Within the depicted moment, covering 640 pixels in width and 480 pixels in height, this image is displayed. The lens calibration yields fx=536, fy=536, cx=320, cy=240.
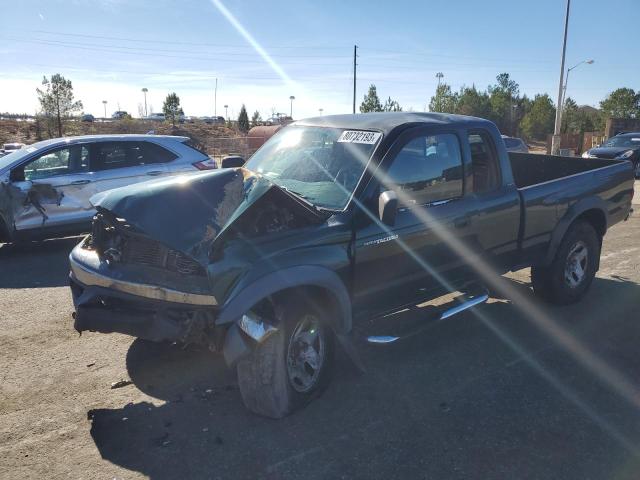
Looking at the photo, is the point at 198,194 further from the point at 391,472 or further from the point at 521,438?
the point at 521,438

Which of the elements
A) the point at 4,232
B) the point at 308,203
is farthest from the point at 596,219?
the point at 4,232

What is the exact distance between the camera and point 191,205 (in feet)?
11.0

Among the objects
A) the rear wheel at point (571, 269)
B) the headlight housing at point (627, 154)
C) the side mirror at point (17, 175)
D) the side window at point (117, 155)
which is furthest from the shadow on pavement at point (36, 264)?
the headlight housing at point (627, 154)

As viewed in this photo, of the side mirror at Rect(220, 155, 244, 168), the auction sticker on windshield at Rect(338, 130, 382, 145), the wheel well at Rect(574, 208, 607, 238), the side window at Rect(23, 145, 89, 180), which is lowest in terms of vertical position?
the wheel well at Rect(574, 208, 607, 238)

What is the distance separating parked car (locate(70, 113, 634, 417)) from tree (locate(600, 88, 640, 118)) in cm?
5630

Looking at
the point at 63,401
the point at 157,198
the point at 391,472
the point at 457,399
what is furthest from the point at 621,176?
the point at 63,401

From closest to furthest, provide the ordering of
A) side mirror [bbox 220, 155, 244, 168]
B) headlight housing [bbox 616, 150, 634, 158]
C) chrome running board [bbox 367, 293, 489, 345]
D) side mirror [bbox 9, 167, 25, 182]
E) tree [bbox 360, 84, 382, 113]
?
chrome running board [bbox 367, 293, 489, 345] < side mirror [bbox 220, 155, 244, 168] < side mirror [bbox 9, 167, 25, 182] < headlight housing [bbox 616, 150, 634, 158] < tree [bbox 360, 84, 382, 113]

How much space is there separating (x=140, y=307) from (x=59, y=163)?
5.65 metres

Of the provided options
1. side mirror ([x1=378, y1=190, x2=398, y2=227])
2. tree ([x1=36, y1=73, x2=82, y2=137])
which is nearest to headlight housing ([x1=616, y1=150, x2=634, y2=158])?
side mirror ([x1=378, y1=190, x2=398, y2=227])

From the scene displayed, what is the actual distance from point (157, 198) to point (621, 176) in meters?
5.24

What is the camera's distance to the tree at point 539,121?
57.1 meters

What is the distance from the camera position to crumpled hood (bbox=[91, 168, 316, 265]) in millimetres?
3170

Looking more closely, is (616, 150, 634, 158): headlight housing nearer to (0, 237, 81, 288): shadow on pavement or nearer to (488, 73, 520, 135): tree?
(0, 237, 81, 288): shadow on pavement

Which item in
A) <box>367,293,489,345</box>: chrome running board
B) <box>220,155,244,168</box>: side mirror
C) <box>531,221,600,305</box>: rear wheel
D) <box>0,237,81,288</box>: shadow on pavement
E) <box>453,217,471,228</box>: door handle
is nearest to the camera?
<box>367,293,489,345</box>: chrome running board
